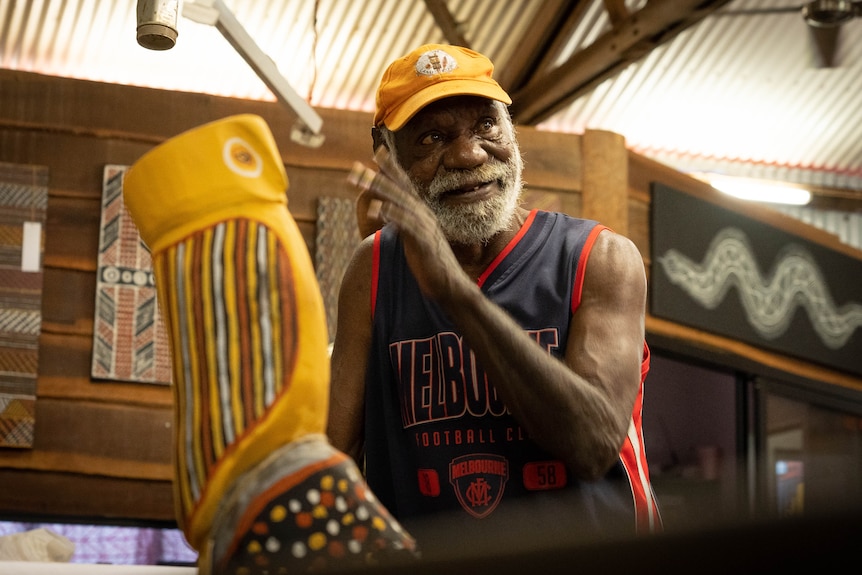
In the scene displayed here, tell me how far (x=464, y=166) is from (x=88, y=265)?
3.00 m

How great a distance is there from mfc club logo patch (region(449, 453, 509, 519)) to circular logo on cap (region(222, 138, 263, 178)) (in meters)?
0.60

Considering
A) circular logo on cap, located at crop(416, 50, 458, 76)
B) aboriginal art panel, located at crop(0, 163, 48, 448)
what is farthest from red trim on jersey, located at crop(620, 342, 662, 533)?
aboriginal art panel, located at crop(0, 163, 48, 448)

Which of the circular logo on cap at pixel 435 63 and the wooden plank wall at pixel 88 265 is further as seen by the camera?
the wooden plank wall at pixel 88 265

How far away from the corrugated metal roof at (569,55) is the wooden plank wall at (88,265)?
54 centimetres

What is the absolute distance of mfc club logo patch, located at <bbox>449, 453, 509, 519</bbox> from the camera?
142 cm

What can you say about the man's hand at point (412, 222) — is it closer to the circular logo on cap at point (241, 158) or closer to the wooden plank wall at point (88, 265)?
the circular logo on cap at point (241, 158)

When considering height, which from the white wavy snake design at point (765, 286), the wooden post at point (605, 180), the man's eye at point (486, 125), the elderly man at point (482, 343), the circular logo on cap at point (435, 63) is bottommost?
the elderly man at point (482, 343)

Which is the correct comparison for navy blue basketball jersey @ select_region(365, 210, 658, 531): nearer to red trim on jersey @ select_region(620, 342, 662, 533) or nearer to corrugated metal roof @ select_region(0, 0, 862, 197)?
red trim on jersey @ select_region(620, 342, 662, 533)

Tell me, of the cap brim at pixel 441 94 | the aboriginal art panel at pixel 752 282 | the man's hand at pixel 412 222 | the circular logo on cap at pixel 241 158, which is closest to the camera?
the circular logo on cap at pixel 241 158

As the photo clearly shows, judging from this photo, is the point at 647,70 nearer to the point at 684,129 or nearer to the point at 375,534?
the point at 684,129

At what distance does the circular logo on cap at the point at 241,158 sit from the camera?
0.96m

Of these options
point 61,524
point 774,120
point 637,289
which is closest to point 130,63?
point 61,524

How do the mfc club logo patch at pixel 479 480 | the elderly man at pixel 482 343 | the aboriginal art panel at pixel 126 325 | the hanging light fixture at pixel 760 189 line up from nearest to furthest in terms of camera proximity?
the elderly man at pixel 482 343 → the mfc club logo patch at pixel 479 480 → the aboriginal art panel at pixel 126 325 → the hanging light fixture at pixel 760 189

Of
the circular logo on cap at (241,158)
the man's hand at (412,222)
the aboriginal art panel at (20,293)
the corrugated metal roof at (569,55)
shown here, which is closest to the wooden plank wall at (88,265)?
the aboriginal art panel at (20,293)
